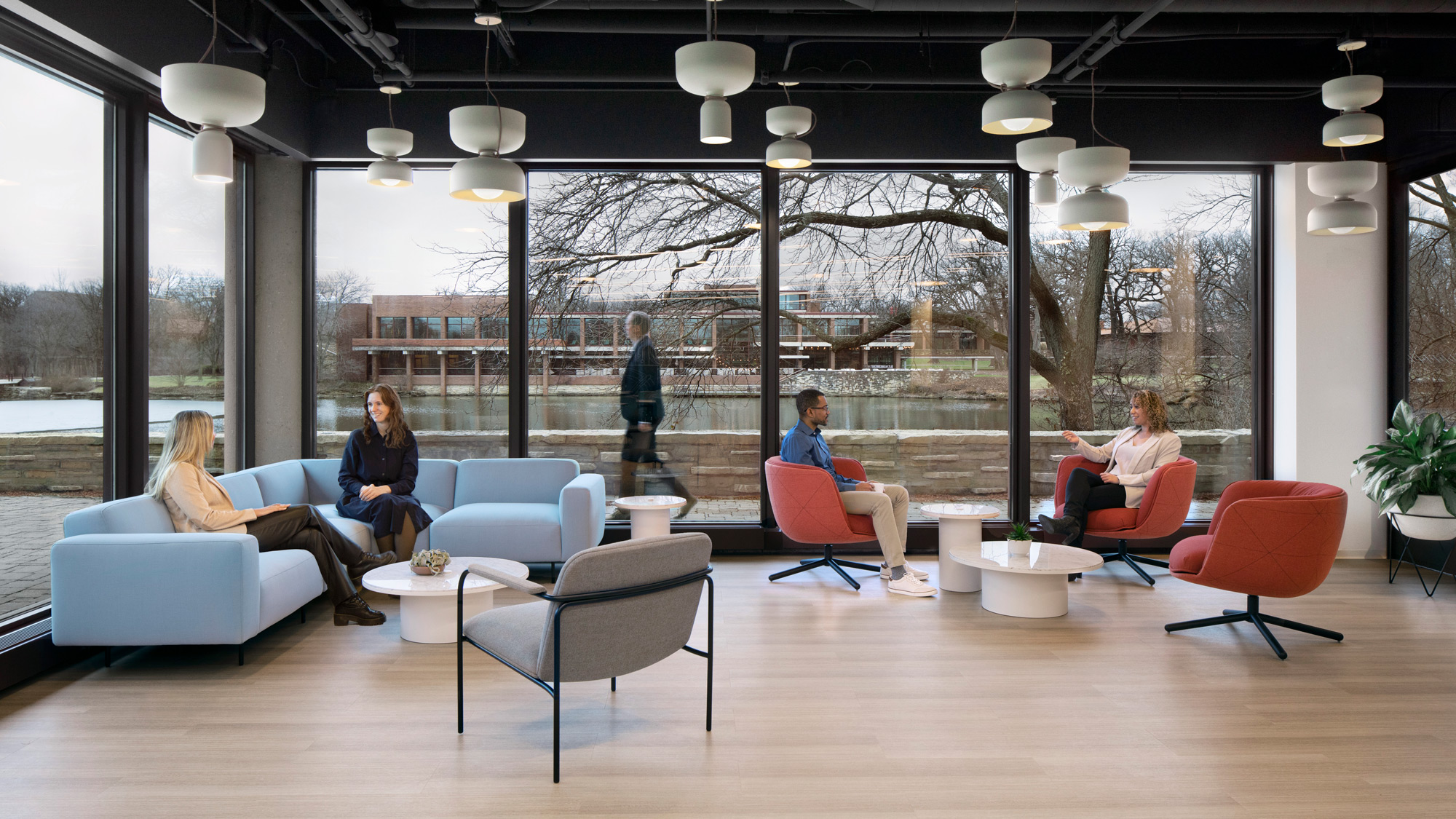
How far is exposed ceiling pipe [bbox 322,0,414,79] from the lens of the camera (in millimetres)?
4660

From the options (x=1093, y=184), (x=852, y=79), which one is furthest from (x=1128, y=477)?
(x=852, y=79)

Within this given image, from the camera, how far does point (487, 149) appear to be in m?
4.07

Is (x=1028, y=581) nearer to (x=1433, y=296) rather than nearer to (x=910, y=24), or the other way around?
(x=910, y=24)

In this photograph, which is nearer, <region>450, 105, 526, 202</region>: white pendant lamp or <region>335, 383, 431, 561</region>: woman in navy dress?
<region>450, 105, 526, 202</region>: white pendant lamp

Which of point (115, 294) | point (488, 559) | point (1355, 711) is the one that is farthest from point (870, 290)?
point (115, 294)

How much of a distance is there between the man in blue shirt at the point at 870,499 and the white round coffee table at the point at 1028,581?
516mm

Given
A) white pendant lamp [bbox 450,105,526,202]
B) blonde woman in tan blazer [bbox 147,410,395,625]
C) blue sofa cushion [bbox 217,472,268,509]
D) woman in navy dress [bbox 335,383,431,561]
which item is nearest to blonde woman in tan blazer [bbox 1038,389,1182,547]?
white pendant lamp [bbox 450,105,526,202]

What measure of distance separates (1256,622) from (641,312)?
15.4 feet

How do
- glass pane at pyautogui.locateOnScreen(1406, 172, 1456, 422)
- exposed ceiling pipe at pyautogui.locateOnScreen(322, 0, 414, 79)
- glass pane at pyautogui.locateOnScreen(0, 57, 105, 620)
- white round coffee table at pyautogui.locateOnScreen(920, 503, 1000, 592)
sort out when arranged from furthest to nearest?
1. glass pane at pyautogui.locateOnScreen(1406, 172, 1456, 422)
2. white round coffee table at pyautogui.locateOnScreen(920, 503, 1000, 592)
3. exposed ceiling pipe at pyautogui.locateOnScreen(322, 0, 414, 79)
4. glass pane at pyautogui.locateOnScreen(0, 57, 105, 620)

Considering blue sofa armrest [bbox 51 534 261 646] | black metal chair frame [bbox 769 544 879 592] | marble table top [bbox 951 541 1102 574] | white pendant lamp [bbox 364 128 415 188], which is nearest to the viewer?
blue sofa armrest [bbox 51 534 261 646]

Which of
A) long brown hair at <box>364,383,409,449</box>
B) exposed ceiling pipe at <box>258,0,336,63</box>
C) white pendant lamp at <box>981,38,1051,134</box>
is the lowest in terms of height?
long brown hair at <box>364,383,409,449</box>

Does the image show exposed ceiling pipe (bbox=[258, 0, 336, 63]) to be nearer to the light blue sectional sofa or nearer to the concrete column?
the concrete column

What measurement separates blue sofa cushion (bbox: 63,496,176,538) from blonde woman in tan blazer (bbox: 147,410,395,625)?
5cm

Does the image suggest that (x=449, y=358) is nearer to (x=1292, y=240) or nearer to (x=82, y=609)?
(x=82, y=609)
